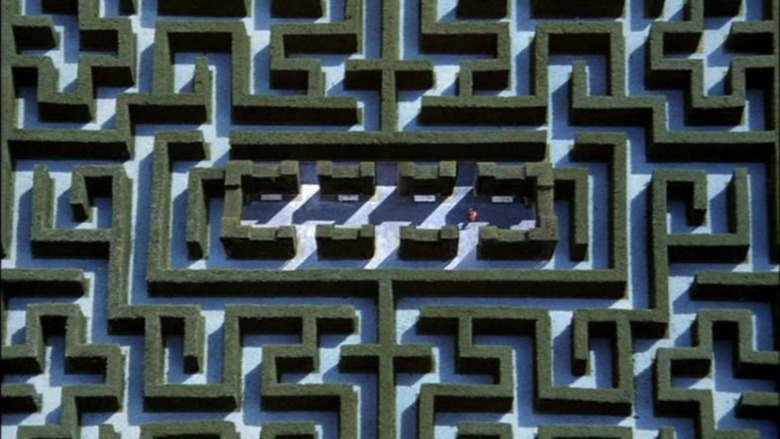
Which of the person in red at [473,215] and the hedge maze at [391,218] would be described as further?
the person in red at [473,215]

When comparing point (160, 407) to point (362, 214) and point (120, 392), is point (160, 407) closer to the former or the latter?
point (120, 392)

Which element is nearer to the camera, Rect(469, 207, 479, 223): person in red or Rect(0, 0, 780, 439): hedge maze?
Rect(0, 0, 780, 439): hedge maze

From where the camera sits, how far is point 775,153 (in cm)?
1516

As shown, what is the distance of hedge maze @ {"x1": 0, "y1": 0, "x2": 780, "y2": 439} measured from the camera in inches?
579

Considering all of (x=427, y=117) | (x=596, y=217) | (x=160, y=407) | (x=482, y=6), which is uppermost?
(x=482, y=6)

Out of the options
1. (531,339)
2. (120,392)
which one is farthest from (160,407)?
(531,339)

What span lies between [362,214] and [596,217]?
226 centimetres

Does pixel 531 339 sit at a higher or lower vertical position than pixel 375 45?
lower

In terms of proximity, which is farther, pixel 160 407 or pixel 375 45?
pixel 375 45

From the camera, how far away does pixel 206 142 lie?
50.8ft

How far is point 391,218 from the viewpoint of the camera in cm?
1540

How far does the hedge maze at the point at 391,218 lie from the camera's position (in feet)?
48.3

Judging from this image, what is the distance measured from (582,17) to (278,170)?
3428 millimetres

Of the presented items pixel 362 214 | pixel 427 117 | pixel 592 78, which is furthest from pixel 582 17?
pixel 362 214
